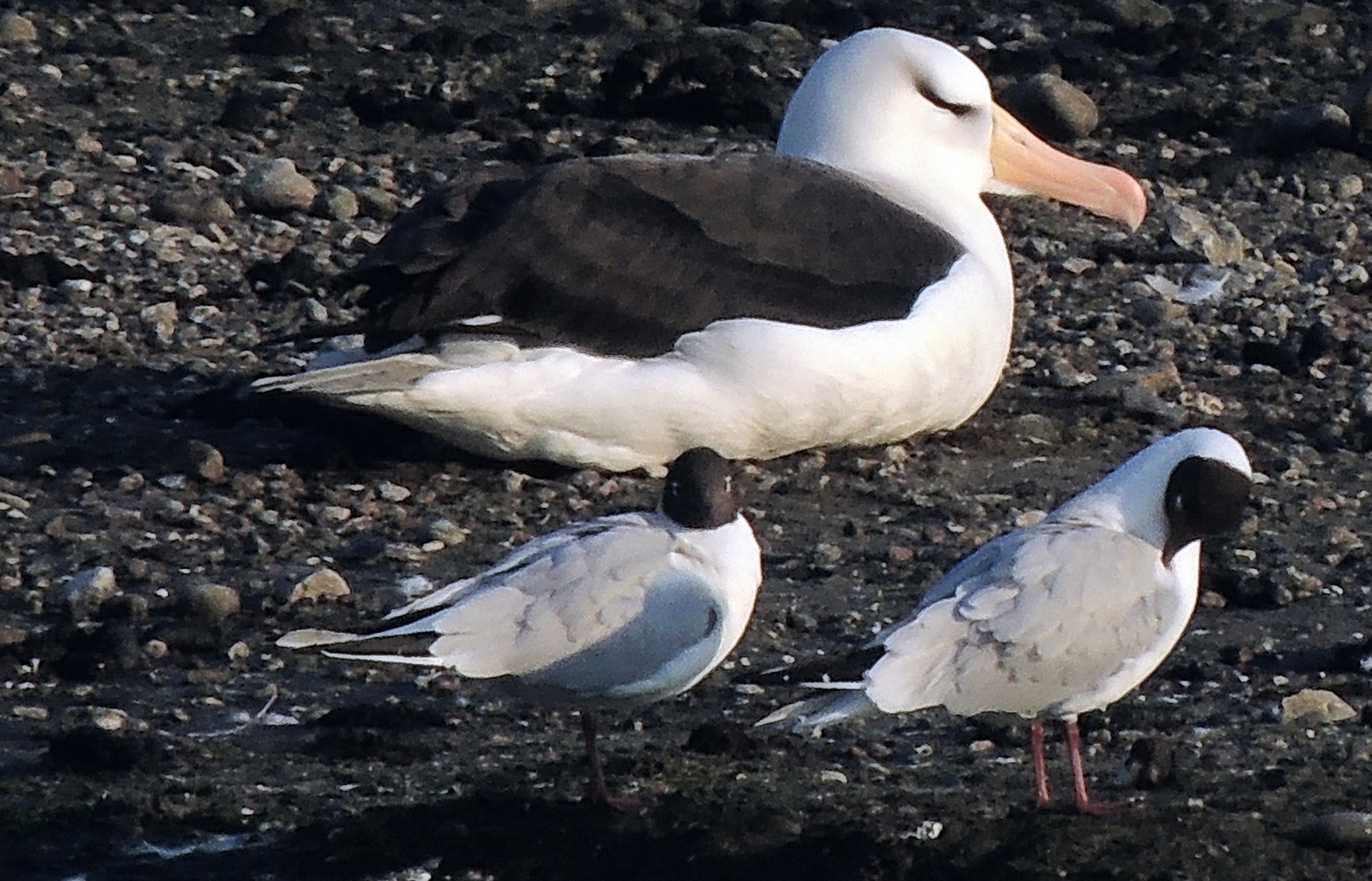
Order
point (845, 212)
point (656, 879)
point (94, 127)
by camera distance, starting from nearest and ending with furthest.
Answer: point (656, 879) → point (845, 212) → point (94, 127)

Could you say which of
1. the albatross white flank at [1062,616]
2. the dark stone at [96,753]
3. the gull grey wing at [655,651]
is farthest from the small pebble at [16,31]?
the albatross white flank at [1062,616]

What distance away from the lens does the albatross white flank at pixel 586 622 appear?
20.4 feet

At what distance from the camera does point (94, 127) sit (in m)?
12.7

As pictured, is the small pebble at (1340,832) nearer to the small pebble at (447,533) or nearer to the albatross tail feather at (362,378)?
the small pebble at (447,533)

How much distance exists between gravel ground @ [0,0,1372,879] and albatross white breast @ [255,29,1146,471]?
0.77 ft

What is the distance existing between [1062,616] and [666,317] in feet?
10.4

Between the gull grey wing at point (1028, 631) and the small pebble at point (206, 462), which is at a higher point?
the gull grey wing at point (1028, 631)

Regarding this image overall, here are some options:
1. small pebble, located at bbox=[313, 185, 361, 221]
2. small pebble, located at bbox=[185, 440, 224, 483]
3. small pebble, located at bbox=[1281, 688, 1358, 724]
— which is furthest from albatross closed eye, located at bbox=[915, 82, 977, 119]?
small pebble, located at bbox=[1281, 688, 1358, 724]

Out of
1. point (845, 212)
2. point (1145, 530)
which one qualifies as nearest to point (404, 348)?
point (845, 212)


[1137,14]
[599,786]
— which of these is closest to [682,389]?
[599,786]

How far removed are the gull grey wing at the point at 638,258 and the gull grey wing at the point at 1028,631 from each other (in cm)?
288

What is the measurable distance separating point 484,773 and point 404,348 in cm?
254

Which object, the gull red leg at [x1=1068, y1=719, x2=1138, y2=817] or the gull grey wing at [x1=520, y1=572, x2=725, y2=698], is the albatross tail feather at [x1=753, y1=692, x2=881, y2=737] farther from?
the gull red leg at [x1=1068, y1=719, x2=1138, y2=817]

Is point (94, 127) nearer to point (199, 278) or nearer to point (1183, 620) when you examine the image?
point (199, 278)
